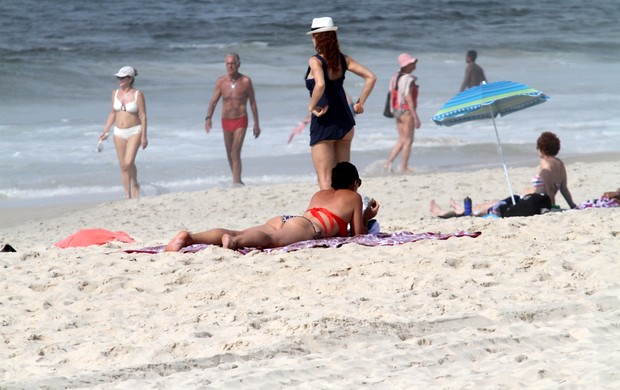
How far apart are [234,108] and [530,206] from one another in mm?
4442

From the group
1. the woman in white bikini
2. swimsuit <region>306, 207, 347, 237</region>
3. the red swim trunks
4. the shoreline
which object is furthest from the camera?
the red swim trunks

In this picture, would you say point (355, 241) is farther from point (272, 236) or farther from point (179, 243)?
point (179, 243)

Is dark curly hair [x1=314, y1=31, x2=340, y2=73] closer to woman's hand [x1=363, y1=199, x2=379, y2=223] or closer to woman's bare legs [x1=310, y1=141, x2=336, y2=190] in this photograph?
woman's bare legs [x1=310, y1=141, x2=336, y2=190]

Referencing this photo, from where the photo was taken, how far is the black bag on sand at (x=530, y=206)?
26.2 feet

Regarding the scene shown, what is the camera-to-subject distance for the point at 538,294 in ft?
17.1

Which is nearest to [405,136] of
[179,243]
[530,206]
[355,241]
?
[530,206]

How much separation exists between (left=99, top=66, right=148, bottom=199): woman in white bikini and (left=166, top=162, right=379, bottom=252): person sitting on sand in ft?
13.9

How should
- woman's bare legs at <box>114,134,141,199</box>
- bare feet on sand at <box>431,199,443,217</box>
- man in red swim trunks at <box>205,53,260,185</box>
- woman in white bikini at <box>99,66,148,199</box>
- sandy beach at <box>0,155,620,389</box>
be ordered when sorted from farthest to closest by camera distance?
man in red swim trunks at <box>205,53,260,185</box>, woman's bare legs at <box>114,134,141,199</box>, woman in white bikini at <box>99,66,148,199</box>, bare feet on sand at <box>431,199,443,217</box>, sandy beach at <box>0,155,620,389</box>

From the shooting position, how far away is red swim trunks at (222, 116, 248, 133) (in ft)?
38.0

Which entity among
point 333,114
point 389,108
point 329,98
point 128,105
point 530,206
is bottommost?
point 530,206

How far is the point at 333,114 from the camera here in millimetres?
6984

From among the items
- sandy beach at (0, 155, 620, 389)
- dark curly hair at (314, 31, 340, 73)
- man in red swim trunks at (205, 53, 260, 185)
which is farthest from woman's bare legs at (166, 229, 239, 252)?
man in red swim trunks at (205, 53, 260, 185)

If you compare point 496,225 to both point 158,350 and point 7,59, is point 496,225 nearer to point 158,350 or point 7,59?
point 158,350

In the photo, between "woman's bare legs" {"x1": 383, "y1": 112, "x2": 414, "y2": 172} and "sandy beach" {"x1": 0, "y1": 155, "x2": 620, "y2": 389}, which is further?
"woman's bare legs" {"x1": 383, "y1": 112, "x2": 414, "y2": 172}
